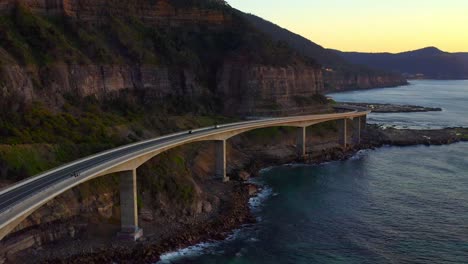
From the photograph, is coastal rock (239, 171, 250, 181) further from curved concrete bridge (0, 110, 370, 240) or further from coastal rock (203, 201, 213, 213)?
coastal rock (203, 201, 213, 213)

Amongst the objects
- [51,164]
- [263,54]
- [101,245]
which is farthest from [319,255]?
[263,54]

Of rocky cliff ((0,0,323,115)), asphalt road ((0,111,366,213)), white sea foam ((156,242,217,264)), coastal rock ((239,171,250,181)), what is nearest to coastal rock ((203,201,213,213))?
white sea foam ((156,242,217,264))

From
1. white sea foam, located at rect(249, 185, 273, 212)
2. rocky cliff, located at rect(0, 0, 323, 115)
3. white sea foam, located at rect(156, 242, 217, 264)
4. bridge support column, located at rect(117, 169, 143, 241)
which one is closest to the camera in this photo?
white sea foam, located at rect(156, 242, 217, 264)

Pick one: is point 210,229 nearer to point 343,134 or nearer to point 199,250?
point 199,250

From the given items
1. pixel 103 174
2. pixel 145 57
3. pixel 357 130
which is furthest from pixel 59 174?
pixel 357 130

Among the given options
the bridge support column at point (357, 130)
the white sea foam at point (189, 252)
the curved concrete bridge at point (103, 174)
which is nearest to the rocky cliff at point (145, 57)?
the bridge support column at point (357, 130)

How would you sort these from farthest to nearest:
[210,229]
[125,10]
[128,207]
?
[125,10], [210,229], [128,207]
